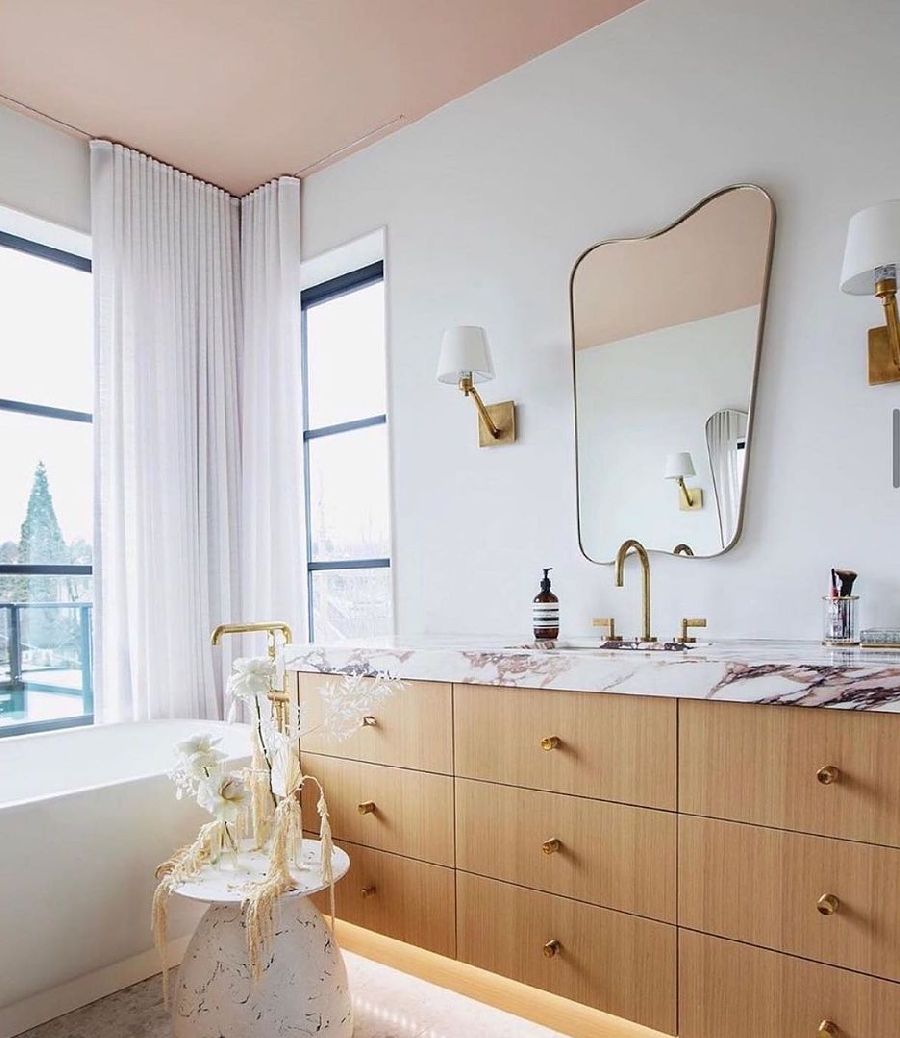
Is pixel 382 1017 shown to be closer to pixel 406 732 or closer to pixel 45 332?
pixel 406 732

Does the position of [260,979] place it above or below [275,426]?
below

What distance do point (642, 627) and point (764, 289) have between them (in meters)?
0.93

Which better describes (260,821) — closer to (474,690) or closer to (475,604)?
(474,690)

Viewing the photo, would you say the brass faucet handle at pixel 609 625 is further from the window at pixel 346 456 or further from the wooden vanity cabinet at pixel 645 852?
the window at pixel 346 456

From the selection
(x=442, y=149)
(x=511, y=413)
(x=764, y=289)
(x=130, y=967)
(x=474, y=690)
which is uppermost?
(x=442, y=149)

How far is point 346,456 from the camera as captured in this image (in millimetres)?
3488

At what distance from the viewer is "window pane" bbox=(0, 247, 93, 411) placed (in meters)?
3.10

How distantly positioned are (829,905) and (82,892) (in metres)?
1.67

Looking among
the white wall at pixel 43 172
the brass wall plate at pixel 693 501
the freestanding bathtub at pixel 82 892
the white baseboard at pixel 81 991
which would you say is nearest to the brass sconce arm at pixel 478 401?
the brass wall plate at pixel 693 501

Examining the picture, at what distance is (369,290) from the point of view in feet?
11.3

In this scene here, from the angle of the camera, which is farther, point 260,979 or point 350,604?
point 350,604

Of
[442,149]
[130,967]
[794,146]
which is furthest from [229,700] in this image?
[794,146]

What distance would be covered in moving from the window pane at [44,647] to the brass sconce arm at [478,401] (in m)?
1.67

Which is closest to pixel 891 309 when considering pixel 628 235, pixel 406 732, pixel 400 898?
pixel 628 235
